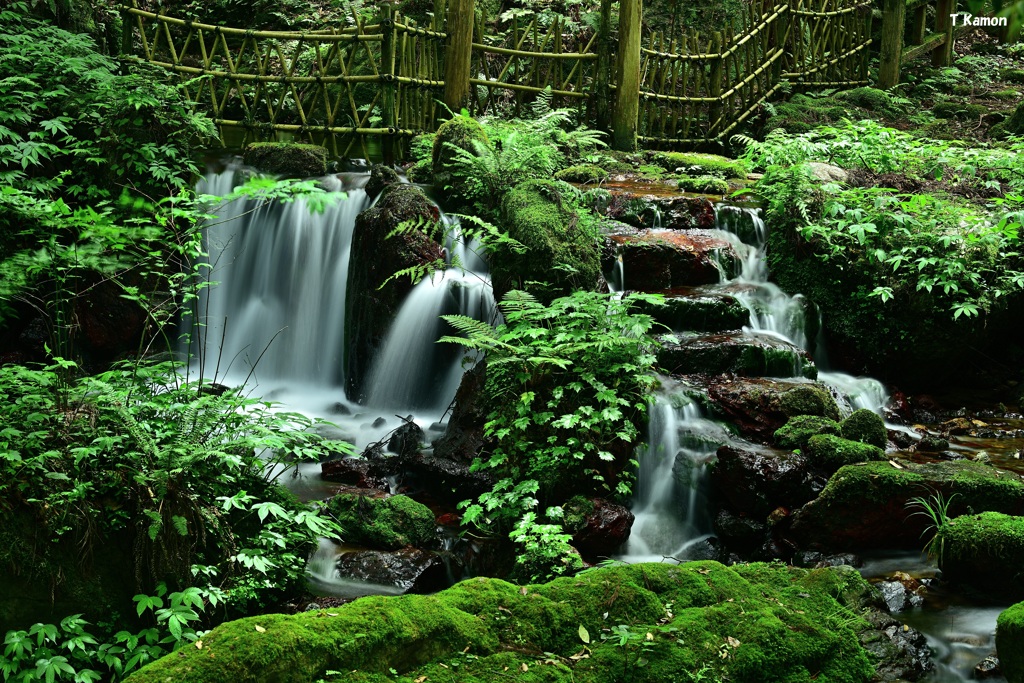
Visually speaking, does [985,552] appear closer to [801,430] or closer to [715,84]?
Answer: [801,430]

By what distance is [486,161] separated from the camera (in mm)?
8070

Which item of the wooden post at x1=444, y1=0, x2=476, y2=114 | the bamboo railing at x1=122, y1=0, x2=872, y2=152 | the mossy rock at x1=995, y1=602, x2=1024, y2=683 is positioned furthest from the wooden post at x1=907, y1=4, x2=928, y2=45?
the mossy rock at x1=995, y1=602, x2=1024, y2=683

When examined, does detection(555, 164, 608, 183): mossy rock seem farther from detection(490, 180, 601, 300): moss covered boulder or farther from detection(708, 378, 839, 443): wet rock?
detection(708, 378, 839, 443): wet rock

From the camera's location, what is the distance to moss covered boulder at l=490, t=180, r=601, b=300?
7.07m

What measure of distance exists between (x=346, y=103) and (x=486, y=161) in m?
6.76

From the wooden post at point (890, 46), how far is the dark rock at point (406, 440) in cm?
1370

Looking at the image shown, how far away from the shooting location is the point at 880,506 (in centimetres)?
562

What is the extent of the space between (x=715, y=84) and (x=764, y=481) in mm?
9868

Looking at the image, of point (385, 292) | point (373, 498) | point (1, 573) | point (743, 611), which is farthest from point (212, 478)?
point (385, 292)

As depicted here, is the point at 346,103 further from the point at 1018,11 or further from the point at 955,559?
the point at 1018,11

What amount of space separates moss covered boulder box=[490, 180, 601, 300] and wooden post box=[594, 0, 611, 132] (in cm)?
543

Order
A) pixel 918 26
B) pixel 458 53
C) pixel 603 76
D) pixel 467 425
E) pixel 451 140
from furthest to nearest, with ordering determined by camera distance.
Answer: pixel 918 26
pixel 603 76
pixel 458 53
pixel 451 140
pixel 467 425

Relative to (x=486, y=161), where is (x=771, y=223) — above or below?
below

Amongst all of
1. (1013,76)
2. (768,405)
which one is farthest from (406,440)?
(1013,76)
